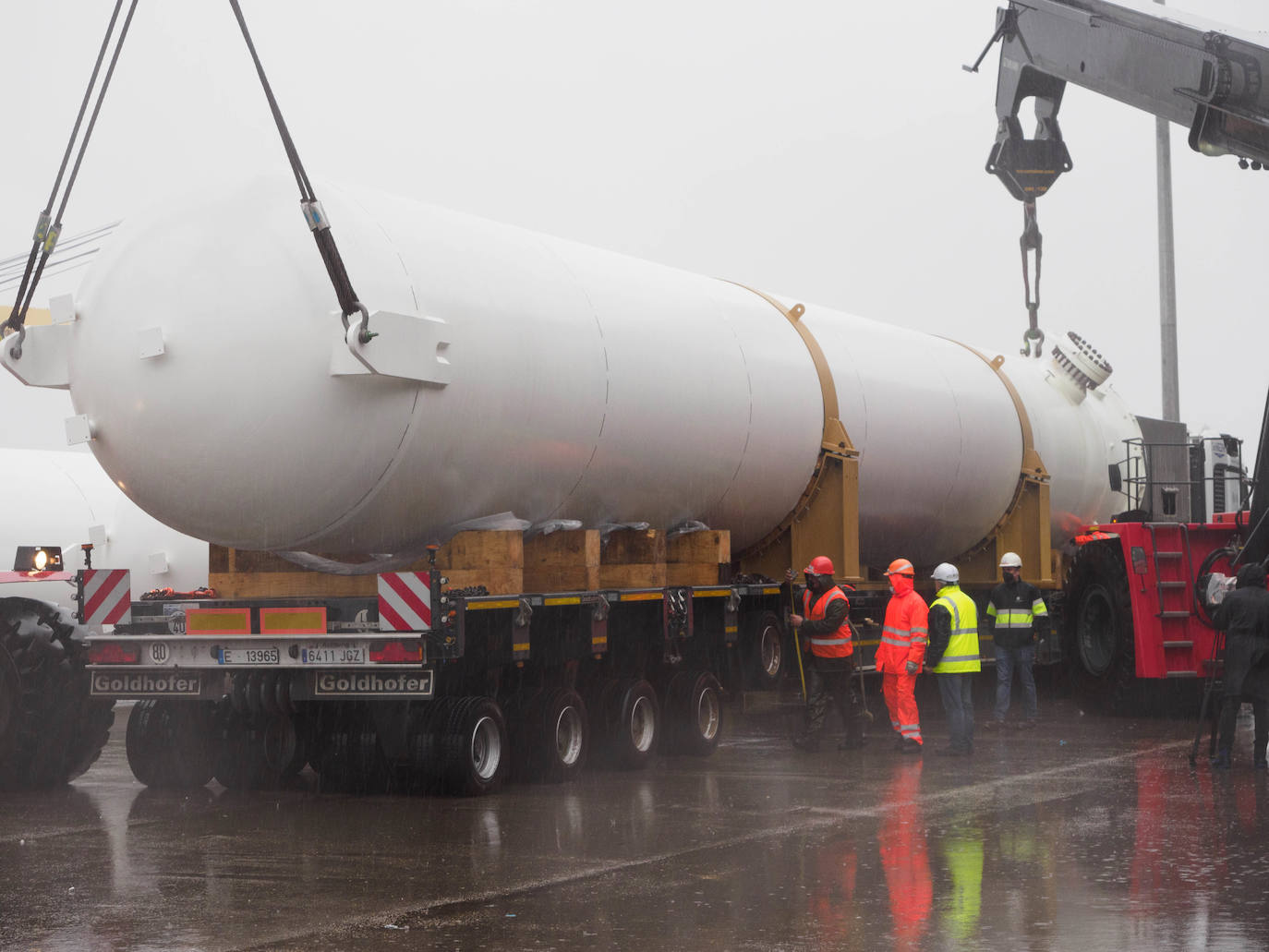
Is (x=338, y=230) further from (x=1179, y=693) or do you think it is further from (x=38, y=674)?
(x=1179, y=693)

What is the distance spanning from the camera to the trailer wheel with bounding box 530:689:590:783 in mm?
11109

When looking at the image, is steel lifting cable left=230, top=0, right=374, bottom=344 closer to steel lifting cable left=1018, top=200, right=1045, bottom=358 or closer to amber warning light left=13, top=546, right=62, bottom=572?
amber warning light left=13, top=546, right=62, bottom=572

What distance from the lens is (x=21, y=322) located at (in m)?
10.3

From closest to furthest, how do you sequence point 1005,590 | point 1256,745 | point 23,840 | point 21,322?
point 23,840 < point 21,322 < point 1256,745 < point 1005,590

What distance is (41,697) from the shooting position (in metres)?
11.4

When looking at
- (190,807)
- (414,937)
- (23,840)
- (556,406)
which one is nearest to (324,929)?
(414,937)

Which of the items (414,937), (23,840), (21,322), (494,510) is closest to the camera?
(414,937)

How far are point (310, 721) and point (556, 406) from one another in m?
2.79

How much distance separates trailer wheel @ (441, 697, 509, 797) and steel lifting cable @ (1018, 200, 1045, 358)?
856 centimetres

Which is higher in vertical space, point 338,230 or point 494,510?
point 338,230

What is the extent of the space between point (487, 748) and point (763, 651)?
3.76 m

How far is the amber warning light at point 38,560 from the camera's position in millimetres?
12180

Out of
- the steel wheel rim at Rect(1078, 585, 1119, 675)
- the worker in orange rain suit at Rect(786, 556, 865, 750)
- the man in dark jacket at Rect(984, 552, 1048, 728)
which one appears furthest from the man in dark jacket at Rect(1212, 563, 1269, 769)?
the steel wheel rim at Rect(1078, 585, 1119, 675)

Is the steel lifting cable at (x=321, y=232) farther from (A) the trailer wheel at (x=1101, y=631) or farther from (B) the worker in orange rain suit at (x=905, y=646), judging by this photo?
(A) the trailer wheel at (x=1101, y=631)
